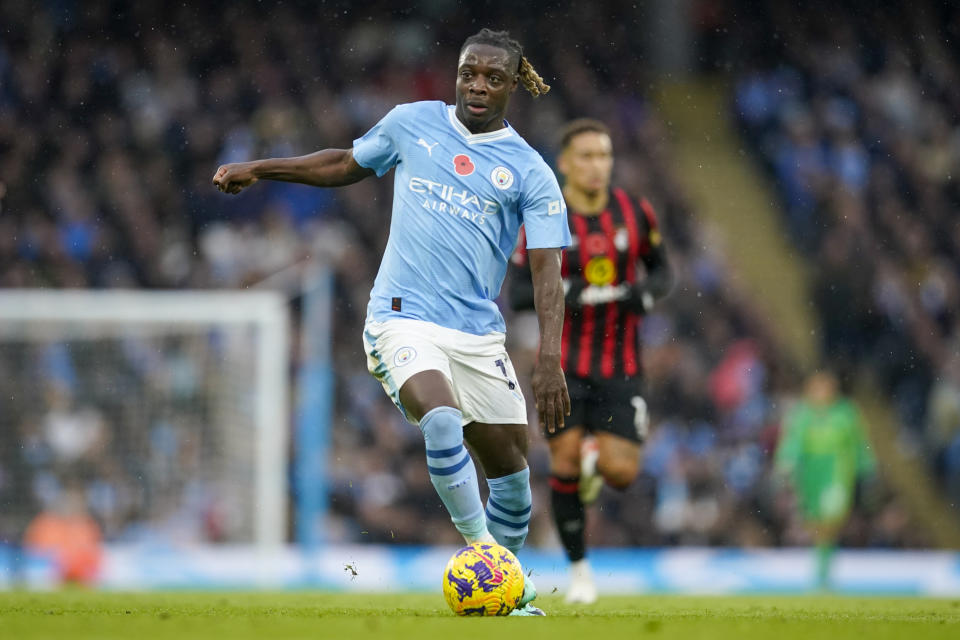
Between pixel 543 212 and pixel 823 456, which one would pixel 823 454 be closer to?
pixel 823 456

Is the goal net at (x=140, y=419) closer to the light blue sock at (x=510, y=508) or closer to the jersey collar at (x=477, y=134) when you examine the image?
the light blue sock at (x=510, y=508)

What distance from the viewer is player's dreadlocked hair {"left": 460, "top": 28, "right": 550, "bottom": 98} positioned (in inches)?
255

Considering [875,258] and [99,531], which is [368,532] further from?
[875,258]

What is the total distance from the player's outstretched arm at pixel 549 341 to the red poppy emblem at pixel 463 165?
0.46m

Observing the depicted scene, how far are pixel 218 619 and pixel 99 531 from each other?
757 cm

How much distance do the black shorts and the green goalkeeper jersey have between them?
5.95 metres

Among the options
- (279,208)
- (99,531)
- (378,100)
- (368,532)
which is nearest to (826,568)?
(368,532)

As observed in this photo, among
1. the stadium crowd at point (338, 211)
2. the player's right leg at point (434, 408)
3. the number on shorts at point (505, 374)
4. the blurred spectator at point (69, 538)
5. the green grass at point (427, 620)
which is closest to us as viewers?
the green grass at point (427, 620)

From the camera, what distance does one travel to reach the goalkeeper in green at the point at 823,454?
1392 cm

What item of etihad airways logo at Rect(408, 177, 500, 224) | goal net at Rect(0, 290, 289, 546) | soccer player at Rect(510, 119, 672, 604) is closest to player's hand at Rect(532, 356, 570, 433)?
etihad airways logo at Rect(408, 177, 500, 224)

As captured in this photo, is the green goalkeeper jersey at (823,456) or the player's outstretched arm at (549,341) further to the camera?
the green goalkeeper jersey at (823,456)

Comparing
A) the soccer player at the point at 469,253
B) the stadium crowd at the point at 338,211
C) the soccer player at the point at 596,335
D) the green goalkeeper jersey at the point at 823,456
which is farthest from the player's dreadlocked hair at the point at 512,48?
the green goalkeeper jersey at the point at 823,456

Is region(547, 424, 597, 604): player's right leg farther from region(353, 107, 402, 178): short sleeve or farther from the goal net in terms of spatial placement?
the goal net

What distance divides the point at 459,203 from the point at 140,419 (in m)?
7.32
